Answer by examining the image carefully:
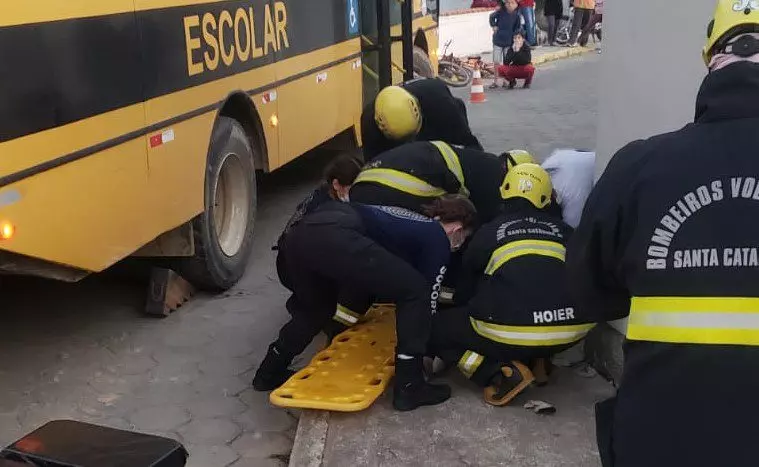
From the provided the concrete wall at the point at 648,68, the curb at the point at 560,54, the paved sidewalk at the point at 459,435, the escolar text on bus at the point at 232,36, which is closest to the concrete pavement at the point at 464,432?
the paved sidewalk at the point at 459,435

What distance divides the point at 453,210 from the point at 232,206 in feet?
6.54

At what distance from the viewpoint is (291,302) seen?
4230 millimetres

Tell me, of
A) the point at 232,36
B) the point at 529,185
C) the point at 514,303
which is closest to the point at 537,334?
the point at 514,303

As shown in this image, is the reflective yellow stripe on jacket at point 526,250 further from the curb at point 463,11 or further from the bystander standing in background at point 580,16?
the bystander standing in background at point 580,16

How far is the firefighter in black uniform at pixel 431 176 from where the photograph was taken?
4578 millimetres

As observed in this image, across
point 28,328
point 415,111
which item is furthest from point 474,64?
point 28,328

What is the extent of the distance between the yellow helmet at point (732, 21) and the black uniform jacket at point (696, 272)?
0.11 m

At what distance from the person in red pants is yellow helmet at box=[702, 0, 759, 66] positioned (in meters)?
12.8

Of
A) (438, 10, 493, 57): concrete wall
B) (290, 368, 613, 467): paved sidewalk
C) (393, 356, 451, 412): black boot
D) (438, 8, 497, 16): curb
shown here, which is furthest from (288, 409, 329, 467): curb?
(438, 8, 497, 16): curb

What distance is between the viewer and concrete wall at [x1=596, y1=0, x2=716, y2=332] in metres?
3.41

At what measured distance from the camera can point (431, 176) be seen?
4.64m

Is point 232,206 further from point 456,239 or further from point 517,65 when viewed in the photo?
point 517,65

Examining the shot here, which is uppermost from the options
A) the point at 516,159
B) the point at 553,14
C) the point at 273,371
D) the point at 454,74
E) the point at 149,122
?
the point at 149,122

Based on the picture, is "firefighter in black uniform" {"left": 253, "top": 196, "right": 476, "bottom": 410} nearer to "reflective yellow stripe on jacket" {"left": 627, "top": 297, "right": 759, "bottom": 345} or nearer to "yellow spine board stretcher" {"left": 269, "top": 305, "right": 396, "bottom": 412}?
"yellow spine board stretcher" {"left": 269, "top": 305, "right": 396, "bottom": 412}
